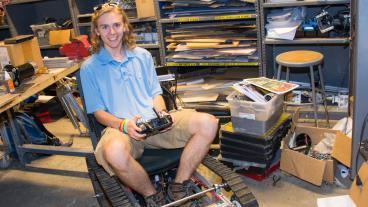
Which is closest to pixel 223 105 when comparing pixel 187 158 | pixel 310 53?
pixel 310 53

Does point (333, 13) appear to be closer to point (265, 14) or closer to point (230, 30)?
point (265, 14)

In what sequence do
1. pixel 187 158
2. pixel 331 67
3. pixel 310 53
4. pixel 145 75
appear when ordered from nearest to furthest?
1. pixel 187 158
2. pixel 145 75
3. pixel 310 53
4. pixel 331 67

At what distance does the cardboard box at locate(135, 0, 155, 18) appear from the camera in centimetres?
332

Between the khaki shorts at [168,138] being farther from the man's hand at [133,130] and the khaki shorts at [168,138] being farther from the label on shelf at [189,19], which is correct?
the label on shelf at [189,19]

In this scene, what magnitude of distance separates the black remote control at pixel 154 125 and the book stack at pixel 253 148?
71cm

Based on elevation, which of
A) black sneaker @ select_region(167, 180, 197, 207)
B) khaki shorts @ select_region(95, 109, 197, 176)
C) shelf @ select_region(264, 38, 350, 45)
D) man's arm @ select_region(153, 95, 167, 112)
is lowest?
black sneaker @ select_region(167, 180, 197, 207)

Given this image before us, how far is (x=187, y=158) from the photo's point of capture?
2.00 meters

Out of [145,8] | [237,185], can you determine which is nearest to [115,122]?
[237,185]

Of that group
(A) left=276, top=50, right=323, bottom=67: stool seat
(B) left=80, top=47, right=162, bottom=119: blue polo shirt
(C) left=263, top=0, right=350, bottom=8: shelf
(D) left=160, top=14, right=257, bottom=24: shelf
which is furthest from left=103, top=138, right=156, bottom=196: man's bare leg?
(C) left=263, top=0, right=350, bottom=8: shelf

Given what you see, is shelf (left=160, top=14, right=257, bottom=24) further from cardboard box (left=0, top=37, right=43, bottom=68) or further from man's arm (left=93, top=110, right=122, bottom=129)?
man's arm (left=93, top=110, right=122, bottom=129)

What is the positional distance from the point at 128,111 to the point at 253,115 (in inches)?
31.5

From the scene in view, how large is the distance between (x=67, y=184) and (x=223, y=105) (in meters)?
1.29

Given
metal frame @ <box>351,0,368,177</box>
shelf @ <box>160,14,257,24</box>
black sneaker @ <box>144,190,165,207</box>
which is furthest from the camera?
shelf @ <box>160,14,257,24</box>

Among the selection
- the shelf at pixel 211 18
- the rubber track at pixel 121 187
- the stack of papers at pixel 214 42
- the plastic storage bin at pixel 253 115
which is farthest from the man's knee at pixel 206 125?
the shelf at pixel 211 18
